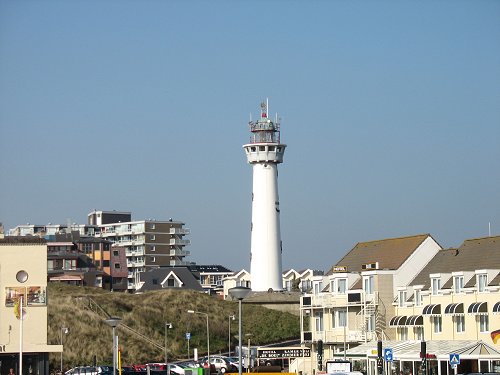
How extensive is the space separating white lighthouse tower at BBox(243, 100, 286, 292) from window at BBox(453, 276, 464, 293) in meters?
42.3

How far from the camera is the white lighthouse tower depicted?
11612 cm

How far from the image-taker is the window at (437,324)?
7538cm

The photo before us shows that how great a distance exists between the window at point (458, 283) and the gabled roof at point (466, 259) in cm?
173

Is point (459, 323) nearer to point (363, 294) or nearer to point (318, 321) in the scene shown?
point (363, 294)

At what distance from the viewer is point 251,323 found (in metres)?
112

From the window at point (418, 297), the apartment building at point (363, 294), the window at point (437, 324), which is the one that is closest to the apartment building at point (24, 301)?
the apartment building at point (363, 294)

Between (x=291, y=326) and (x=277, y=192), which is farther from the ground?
(x=277, y=192)

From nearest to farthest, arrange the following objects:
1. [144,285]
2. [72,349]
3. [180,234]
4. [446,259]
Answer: [446,259]
[72,349]
[144,285]
[180,234]

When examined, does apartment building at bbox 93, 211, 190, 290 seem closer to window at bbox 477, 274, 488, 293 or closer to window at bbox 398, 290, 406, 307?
window at bbox 398, 290, 406, 307

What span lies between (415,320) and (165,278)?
70.7m

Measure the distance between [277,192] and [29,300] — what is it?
53.6 metres

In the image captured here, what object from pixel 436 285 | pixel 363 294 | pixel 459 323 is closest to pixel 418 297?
pixel 436 285

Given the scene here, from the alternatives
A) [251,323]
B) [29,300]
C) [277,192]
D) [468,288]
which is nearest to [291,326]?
[251,323]

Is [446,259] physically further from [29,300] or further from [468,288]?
[29,300]
